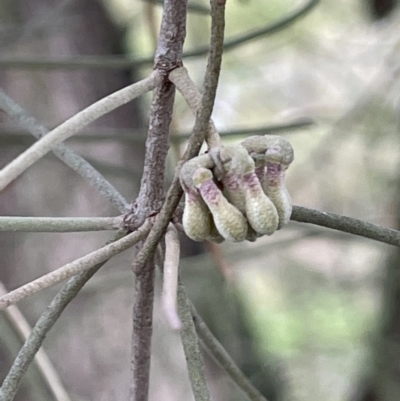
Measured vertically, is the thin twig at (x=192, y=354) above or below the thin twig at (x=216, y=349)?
above

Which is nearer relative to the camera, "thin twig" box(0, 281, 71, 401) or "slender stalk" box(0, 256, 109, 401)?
"slender stalk" box(0, 256, 109, 401)

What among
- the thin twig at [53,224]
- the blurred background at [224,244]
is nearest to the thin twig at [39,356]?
the blurred background at [224,244]

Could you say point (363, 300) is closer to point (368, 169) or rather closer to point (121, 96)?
point (368, 169)

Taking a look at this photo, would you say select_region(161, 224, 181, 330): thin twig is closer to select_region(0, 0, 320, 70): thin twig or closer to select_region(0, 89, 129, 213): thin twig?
select_region(0, 89, 129, 213): thin twig

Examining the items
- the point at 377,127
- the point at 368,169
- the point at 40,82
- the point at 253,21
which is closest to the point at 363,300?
the point at 368,169

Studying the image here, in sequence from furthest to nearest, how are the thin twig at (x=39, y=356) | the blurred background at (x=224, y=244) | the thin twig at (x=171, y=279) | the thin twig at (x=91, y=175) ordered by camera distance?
the blurred background at (x=224, y=244) < the thin twig at (x=39, y=356) < the thin twig at (x=91, y=175) < the thin twig at (x=171, y=279)

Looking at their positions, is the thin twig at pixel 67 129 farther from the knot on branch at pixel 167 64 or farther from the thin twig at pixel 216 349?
the thin twig at pixel 216 349

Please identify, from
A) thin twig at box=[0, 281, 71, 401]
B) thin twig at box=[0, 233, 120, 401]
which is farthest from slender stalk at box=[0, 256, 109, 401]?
thin twig at box=[0, 281, 71, 401]
